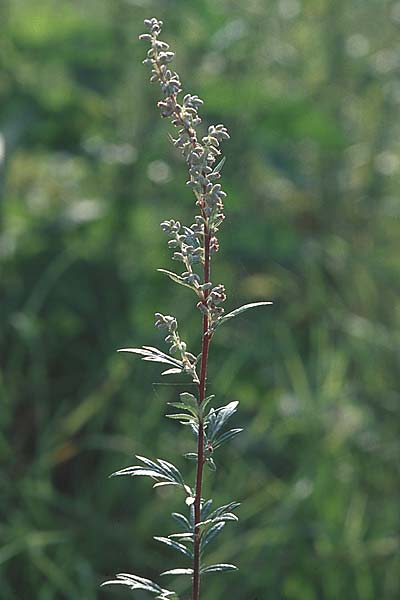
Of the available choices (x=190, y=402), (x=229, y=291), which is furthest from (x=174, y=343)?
(x=229, y=291)

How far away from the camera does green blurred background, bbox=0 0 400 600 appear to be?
197cm

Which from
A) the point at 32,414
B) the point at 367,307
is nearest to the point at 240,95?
the point at 367,307

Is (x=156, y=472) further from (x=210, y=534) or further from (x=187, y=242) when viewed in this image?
(x=187, y=242)

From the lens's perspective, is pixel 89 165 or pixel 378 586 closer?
pixel 378 586

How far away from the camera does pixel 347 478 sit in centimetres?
213

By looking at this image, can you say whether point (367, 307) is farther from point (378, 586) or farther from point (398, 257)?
point (378, 586)

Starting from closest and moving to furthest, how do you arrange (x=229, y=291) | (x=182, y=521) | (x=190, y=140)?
(x=190, y=140) → (x=182, y=521) → (x=229, y=291)

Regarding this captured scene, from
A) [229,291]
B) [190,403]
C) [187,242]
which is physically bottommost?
[190,403]

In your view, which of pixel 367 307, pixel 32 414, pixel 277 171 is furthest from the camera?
pixel 367 307

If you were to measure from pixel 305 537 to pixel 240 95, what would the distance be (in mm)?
1049

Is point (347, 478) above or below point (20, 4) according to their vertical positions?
below

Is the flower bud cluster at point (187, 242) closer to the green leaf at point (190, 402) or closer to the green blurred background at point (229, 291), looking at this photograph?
the green leaf at point (190, 402)

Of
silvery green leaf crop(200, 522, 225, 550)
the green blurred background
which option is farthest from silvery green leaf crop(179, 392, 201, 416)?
the green blurred background

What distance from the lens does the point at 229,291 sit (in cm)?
265
